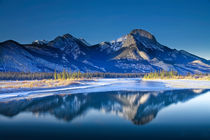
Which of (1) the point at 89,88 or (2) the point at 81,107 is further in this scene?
(1) the point at 89,88

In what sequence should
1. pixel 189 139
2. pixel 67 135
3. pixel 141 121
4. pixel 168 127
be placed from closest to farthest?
pixel 189 139 → pixel 67 135 → pixel 168 127 → pixel 141 121

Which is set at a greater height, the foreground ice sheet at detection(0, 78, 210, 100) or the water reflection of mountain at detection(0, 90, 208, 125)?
the foreground ice sheet at detection(0, 78, 210, 100)

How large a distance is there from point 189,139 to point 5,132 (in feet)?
45.5

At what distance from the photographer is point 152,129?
15.4m

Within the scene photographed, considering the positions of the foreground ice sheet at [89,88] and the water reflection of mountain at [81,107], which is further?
the foreground ice sheet at [89,88]

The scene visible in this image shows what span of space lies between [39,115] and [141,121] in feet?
36.3

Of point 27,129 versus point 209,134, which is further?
point 27,129

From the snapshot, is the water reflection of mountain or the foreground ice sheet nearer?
the water reflection of mountain

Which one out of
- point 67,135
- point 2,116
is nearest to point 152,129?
point 67,135

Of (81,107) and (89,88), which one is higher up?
(89,88)

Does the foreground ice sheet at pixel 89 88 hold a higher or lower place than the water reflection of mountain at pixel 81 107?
higher

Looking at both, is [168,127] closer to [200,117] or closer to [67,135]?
[200,117]

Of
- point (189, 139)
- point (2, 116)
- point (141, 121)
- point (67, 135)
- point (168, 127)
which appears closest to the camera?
point (189, 139)

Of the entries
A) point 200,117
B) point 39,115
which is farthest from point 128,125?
point 39,115
